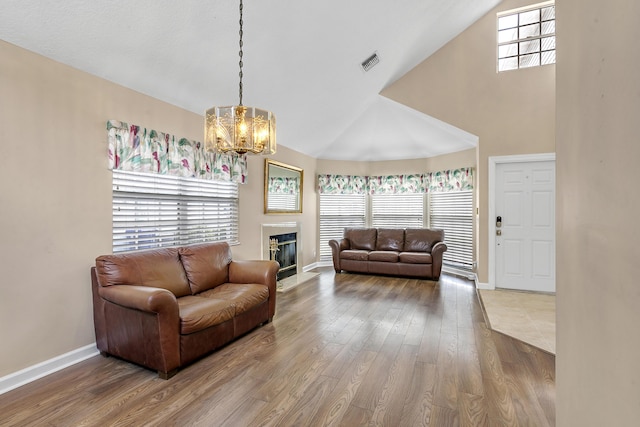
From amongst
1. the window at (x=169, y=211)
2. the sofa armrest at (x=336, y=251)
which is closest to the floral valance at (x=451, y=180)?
the sofa armrest at (x=336, y=251)

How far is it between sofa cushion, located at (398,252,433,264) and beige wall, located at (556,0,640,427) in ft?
14.2

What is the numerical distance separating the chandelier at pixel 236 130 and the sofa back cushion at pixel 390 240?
452 cm

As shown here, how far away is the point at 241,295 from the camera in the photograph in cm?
303

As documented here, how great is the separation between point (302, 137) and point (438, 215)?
3.33 m

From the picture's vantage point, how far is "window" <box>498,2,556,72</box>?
15.2 ft

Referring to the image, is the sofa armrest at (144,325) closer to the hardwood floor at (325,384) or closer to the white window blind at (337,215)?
the hardwood floor at (325,384)

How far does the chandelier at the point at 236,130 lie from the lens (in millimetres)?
2244

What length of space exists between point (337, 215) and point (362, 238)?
93cm

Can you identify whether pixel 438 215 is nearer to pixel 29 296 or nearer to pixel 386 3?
pixel 386 3

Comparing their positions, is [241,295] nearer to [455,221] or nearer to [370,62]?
[370,62]

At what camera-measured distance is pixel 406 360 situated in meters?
2.60

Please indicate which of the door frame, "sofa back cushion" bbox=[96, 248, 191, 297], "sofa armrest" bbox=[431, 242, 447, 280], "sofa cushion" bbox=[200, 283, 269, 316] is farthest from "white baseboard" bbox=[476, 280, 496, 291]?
"sofa back cushion" bbox=[96, 248, 191, 297]

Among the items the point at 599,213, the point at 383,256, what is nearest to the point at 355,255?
the point at 383,256

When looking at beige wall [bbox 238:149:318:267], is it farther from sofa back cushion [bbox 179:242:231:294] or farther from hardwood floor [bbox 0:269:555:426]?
hardwood floor [bbox 0:269:555:426]
